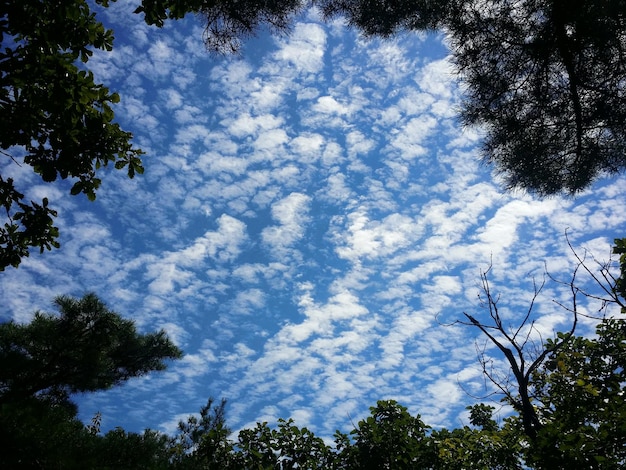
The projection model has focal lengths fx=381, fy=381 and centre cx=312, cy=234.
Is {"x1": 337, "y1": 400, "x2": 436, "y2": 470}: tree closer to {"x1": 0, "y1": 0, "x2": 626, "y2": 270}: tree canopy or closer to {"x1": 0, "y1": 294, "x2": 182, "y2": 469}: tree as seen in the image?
{"x1": 0, "y1": 294, "x2": 182, "y2": 469}: tree

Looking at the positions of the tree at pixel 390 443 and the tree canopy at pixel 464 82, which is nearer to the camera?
the tree canopy at pixel 464 82

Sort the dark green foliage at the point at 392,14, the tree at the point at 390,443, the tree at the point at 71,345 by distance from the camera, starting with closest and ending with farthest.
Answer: the tree at the point at 390,443 < the dark green foliage at the point at 392,14 < the tree at the point at 71,345

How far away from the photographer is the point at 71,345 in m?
9.77

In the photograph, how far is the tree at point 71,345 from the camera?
9.27m

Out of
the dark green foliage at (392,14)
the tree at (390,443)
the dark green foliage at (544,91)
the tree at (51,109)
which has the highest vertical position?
the dark green foliage at (392,14)

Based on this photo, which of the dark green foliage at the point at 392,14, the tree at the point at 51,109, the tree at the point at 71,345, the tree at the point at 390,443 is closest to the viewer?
the tree at the point at 51,109

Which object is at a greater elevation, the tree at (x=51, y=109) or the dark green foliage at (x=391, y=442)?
the tree at (x=51, y=109)

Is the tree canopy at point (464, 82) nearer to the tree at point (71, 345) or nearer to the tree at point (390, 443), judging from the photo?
the tree at point (390, 443)

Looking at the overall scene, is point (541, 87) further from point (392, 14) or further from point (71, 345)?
point (71, 345)

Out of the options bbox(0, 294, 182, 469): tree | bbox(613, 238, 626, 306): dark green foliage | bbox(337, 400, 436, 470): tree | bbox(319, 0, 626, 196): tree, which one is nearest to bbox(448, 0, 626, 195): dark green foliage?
bbox(319, 0, 626, 196): tree

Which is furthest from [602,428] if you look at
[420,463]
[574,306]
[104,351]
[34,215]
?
[104,351]

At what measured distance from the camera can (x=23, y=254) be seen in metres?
4.66

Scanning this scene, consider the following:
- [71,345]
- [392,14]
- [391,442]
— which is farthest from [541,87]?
[71,345]

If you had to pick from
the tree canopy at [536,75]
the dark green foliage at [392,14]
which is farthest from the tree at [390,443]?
the dark green foliage at [392,14]
